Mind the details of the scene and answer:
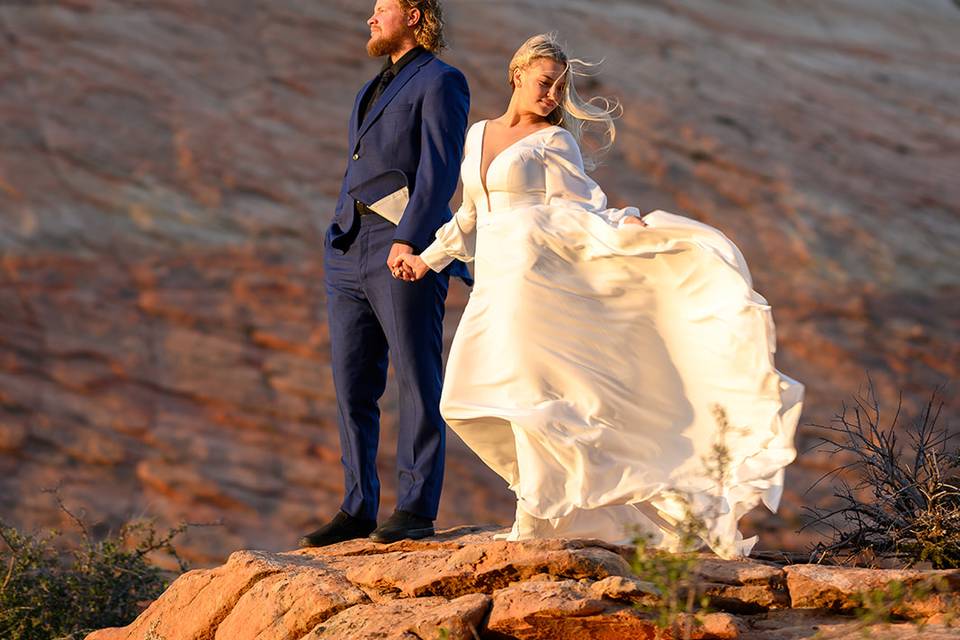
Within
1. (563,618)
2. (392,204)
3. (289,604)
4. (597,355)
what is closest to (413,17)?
(392,204)

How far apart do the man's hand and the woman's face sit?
2.07 feet

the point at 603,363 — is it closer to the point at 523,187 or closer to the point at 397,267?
the point at 523,187

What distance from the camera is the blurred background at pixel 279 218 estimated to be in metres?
11.0

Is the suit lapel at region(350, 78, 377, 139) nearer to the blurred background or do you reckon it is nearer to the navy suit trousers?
the navy suit trousers

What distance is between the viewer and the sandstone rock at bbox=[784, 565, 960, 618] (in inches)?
129

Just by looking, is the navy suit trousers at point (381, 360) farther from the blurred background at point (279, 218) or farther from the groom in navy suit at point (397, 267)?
the blurred background at point (279, 218)

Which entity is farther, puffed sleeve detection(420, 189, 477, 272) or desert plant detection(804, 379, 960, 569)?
puffed sleeve detection(420, 189, 477, 272)

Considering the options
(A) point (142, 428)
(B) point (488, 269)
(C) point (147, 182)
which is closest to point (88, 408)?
(A) point (142, 428)

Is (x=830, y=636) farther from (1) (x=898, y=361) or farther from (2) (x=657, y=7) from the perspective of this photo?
(2) (x=657, y=7)

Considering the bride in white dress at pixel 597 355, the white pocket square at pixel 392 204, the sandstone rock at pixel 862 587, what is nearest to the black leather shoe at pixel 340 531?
the bride in white dress at pixel 597 355

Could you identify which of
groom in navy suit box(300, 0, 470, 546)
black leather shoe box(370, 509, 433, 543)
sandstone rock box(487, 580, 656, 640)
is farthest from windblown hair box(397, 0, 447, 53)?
sandstone rock box(487, 580, 656, 640)

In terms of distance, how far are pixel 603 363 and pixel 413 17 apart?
1.55m

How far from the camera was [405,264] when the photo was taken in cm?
441

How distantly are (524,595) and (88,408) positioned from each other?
8486 mm
